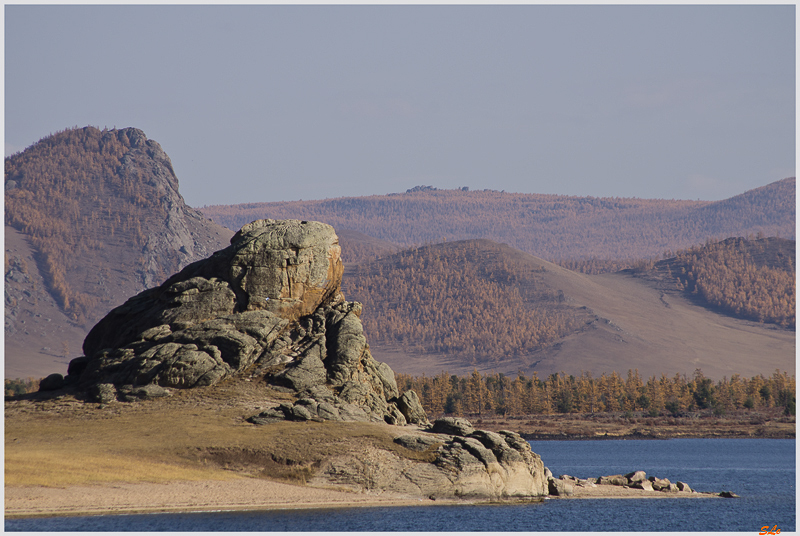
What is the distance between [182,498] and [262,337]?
1924 centimetres

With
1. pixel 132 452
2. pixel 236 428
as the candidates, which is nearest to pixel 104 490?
pixel 132 452

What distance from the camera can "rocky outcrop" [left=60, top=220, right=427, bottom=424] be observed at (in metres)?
78.2

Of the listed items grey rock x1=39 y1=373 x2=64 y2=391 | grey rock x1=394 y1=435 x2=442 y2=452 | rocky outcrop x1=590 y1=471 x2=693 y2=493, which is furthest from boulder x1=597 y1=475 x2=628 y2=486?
grey rock x1=39 y1=373 x2=64 y2=391

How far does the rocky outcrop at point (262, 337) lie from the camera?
257 ft

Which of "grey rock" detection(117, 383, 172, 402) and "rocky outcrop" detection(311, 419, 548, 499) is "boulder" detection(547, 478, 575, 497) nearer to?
"rocky outcrop" detection(311, 419, 548, 499)

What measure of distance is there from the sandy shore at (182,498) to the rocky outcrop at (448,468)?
40.5 inches

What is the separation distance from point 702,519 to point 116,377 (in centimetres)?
4424

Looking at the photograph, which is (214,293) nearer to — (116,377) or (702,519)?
(116,377)

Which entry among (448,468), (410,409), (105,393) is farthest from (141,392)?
(448,468)

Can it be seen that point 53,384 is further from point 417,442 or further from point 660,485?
point 660,485

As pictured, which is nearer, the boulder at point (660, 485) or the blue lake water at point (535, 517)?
the blue lake water at point (535, 517)

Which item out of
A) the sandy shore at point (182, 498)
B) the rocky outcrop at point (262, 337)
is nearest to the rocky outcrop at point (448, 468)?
the sandy shore at point (182, 498)

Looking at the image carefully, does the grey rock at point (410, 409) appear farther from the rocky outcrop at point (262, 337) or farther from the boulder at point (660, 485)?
the boulder at point (660, 485)

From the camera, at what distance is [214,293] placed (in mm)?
82875
